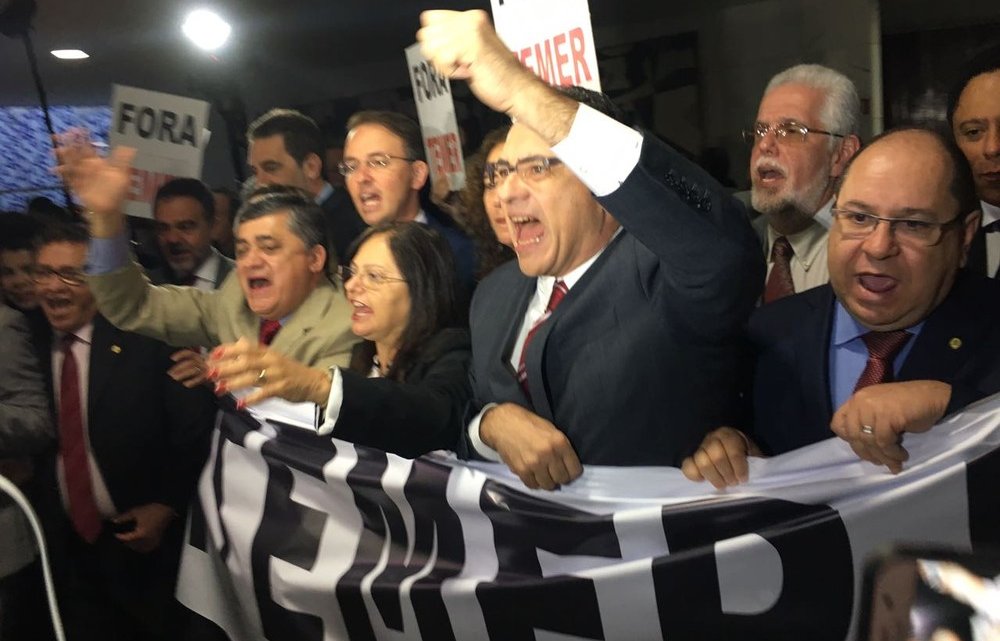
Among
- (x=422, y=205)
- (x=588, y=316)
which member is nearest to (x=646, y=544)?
(x=588, y=316)

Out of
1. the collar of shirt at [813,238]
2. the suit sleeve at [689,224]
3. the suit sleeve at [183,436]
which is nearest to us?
the suit sleeve at [689,224]

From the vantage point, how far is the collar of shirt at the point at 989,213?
3.49 feet

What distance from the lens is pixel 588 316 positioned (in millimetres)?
1102

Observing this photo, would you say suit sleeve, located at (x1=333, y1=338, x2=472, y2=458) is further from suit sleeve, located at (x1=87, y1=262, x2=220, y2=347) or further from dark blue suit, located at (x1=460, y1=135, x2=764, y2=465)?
suit sleeve, located at (x1=87, y1=262, x2=220, y2=347)

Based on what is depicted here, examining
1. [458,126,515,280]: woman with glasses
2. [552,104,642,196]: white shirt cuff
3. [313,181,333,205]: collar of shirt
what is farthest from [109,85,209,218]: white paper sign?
[552,104,642,196]: white shirt cuff

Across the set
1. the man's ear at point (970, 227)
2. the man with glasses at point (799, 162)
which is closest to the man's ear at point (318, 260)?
the man with glasses at point (799, 162)

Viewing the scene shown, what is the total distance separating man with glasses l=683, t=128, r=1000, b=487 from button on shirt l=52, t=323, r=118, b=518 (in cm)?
108

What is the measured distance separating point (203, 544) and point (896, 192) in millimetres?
1258

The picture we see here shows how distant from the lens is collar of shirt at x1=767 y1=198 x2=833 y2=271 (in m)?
1.14

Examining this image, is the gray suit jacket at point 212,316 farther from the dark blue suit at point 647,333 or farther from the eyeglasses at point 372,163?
the dark blue suit at point 647,333

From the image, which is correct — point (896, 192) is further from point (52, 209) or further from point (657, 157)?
point (52, 209)

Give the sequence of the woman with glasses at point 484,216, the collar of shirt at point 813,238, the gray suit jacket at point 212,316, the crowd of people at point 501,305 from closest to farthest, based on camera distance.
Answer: the crowd of people at point 501,305 → the collar of shirt at point 813,238 → the woman with glasses at point 484,216 → the gray suit jacket at point 212,316

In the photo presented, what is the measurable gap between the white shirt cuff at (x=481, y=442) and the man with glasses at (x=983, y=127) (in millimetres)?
676

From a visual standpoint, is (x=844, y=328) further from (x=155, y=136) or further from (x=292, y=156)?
(x=155, y=136)
